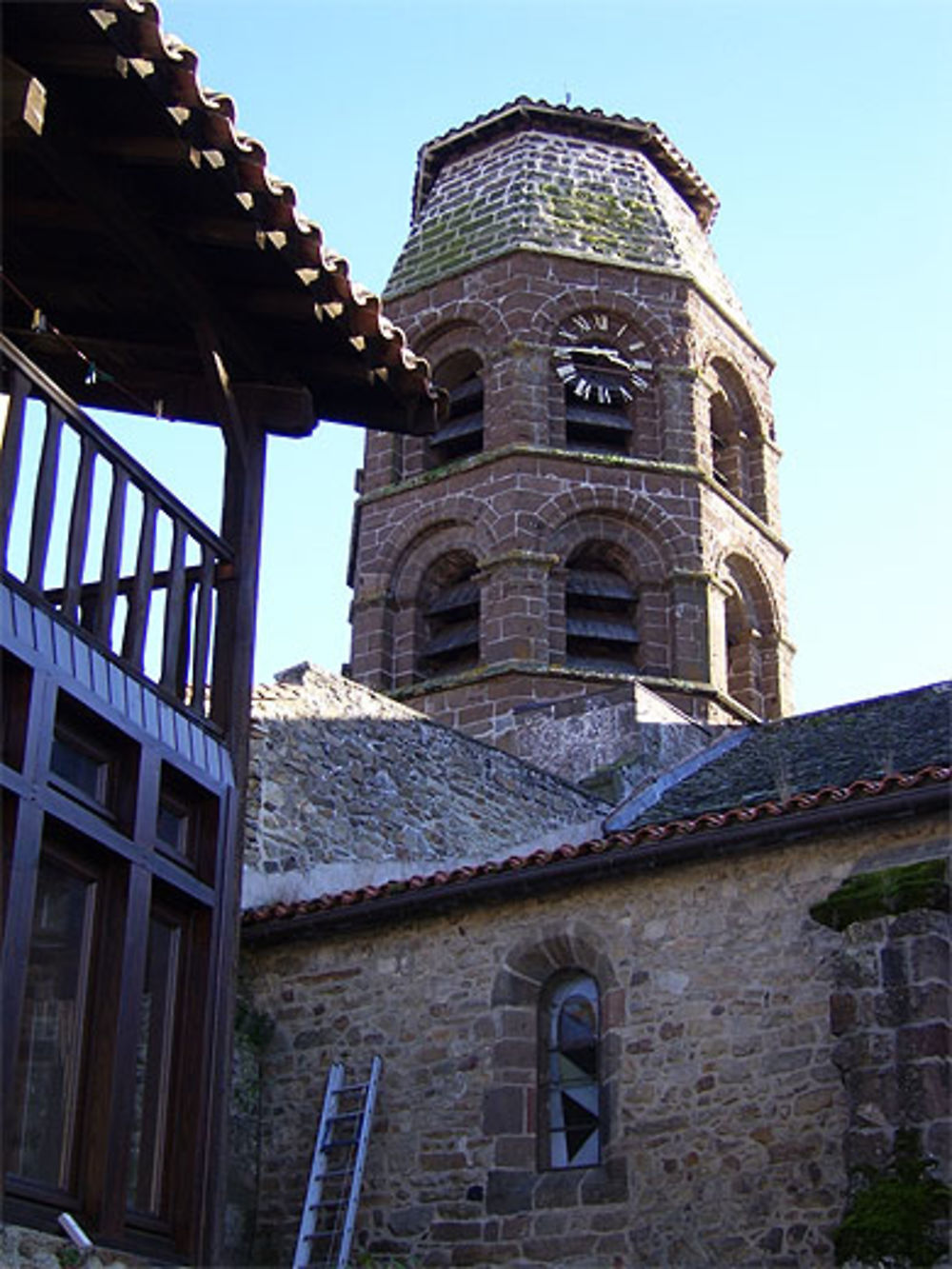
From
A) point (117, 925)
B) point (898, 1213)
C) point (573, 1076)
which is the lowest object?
point (898, 1213)

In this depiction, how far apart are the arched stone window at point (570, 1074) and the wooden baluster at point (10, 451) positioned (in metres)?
6.09

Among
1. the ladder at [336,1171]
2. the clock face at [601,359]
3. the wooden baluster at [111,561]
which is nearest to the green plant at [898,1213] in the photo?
the ladder at [336,1171]

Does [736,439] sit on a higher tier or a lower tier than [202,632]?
higher

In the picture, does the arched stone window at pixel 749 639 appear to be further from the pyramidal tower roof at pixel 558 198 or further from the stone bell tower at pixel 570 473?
the pyramidal tower roof at pixel 558 198

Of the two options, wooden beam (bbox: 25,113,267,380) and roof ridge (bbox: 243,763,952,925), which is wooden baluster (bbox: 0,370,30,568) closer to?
wooden beam (bbox: 25,113,267,380)

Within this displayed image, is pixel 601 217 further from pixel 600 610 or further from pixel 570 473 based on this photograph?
pixel 600 610

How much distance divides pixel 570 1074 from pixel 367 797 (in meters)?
4.39

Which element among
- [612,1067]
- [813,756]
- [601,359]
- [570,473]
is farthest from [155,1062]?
[601,359]

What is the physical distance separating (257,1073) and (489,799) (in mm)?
4878

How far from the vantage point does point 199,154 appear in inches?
327

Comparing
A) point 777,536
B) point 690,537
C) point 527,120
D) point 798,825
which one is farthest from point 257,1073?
point 527,120

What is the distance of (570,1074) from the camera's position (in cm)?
1234

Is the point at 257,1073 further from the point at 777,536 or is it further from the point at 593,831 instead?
the point at 777,536

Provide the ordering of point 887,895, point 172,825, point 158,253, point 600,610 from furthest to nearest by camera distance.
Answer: point 600,610 < point 887,895 < point 158,253 < point 172,825
